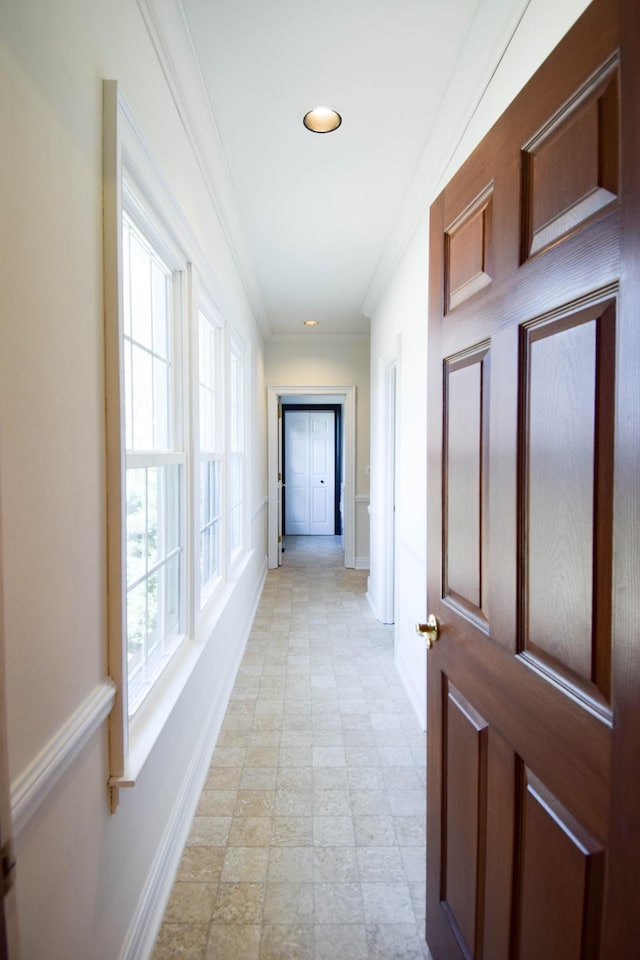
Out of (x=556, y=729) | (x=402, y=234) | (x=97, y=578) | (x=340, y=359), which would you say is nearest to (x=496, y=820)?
(x=556, y=729)

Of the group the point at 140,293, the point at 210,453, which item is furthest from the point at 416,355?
the point at 140,293

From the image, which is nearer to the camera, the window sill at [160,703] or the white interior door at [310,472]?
the window sill at [160,703]

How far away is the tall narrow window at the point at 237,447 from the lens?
130 inches

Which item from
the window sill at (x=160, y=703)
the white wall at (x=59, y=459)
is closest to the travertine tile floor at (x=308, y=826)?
the white wall at (x=59, y=459)

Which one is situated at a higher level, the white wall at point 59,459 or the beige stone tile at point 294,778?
the white wall at point 59,459

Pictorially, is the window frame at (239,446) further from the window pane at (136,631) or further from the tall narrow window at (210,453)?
the window pane at (136,631)

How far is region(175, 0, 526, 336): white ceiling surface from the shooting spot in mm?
1408

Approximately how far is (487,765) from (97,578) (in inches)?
35.6

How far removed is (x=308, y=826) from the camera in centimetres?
172

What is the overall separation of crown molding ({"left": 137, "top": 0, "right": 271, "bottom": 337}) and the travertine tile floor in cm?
251

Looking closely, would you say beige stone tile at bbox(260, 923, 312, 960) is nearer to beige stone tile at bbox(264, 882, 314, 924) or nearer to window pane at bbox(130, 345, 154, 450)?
beige stone tile at bbox(264, 882, 314, 924)

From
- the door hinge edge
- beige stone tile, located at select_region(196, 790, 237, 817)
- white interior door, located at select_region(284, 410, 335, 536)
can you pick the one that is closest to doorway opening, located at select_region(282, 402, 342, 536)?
white interior door, located at select_region(284, 410, 335, 536)

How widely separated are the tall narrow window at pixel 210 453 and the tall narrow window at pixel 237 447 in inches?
23.3

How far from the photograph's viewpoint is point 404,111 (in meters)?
1.83
